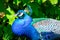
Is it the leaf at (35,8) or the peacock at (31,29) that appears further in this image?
the leaf at (35,8)

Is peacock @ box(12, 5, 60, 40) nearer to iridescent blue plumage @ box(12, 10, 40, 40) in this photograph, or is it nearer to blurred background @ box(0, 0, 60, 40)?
iridescent blue plumage @ box(12, 10, 40, 40)

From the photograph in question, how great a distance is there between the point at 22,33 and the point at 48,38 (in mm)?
238

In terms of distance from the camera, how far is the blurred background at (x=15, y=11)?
309 centimetres

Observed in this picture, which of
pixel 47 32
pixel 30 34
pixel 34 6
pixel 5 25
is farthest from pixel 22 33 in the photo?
pixel 5 25

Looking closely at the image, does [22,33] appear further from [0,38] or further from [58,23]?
[0,38]

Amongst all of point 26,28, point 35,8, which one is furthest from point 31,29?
point 35,8

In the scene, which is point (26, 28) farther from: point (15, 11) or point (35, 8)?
point (15, 11)

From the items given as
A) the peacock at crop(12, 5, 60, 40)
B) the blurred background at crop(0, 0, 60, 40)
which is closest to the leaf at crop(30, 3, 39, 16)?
the blurred background at crop(0, 0, 60, 40)

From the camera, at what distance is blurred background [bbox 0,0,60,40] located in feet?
10.2

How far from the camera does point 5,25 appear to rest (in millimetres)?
3367

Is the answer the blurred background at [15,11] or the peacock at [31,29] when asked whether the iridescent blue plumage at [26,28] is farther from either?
the blurred background at [15,11]

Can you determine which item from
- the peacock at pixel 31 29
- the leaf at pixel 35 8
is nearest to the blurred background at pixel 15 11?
the leaf at pixel 35 8

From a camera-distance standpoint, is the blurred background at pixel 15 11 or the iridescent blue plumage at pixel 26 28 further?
the blurred background at pixel 15 11

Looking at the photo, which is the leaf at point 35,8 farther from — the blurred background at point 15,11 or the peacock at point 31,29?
the peacock at point 31,29
